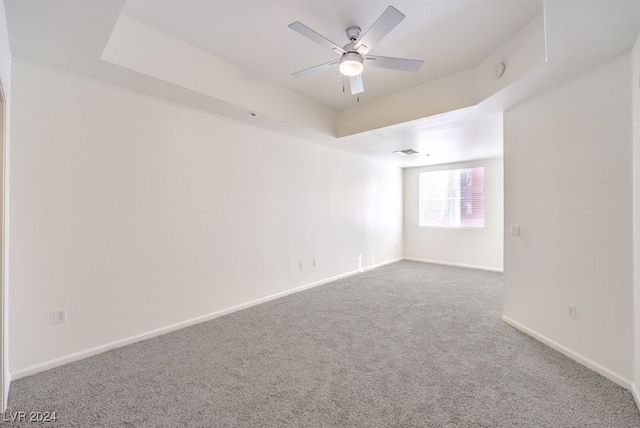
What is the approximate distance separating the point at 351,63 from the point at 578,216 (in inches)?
89.7

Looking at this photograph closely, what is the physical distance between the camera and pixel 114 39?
221 centimetres

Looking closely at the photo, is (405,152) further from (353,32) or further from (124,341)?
(124,341)

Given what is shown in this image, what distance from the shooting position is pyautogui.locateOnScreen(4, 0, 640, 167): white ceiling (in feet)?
5.83

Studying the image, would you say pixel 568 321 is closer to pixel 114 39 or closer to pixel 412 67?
pixel 412 67

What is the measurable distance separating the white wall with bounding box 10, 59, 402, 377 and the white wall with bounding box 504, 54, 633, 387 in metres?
2.89

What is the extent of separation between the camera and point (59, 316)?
2283mm

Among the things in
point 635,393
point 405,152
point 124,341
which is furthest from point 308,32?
point 405,152

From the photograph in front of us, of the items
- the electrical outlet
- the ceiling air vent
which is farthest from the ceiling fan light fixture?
the ceiling air vent

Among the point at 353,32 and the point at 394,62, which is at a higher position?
the point at 353,32

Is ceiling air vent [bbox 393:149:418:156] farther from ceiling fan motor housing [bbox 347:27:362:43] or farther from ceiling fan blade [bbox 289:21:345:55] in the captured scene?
ceiling fan blade [bbox 289:21:345:55]

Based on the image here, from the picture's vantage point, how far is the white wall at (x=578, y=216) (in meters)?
2.02

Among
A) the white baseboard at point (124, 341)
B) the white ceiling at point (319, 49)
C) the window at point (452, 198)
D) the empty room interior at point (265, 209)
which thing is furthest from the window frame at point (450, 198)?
the white baseboard at point (124, 341)

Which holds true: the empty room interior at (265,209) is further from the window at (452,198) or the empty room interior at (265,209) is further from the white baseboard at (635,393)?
the window at (452,198)

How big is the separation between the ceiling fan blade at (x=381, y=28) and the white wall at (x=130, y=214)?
1960mm
